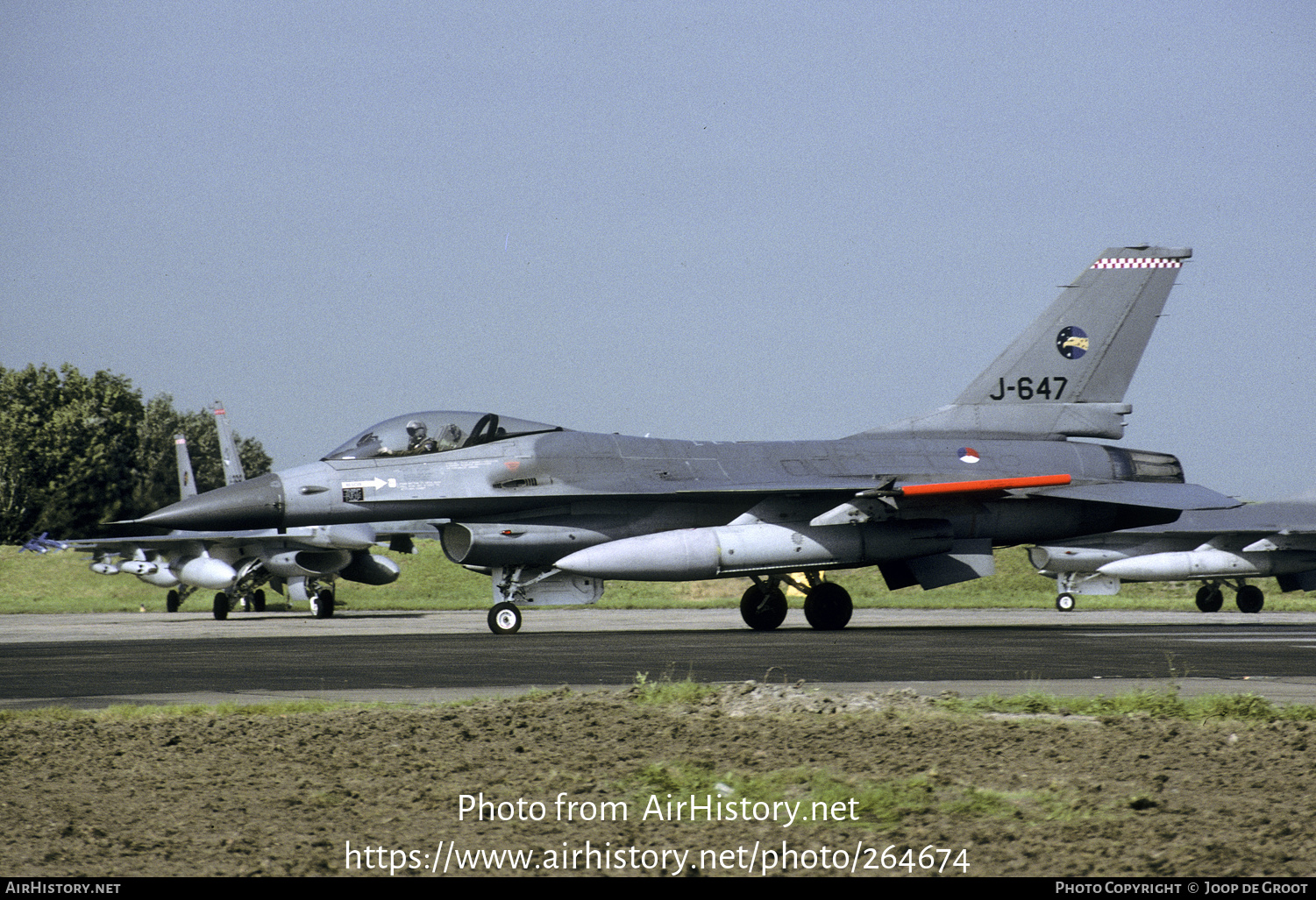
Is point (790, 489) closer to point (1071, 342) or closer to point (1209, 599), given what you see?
point (1071, 342)

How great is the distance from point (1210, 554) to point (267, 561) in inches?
900

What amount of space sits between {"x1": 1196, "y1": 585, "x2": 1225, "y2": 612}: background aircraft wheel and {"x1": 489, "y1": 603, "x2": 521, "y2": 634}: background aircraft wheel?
776 inches

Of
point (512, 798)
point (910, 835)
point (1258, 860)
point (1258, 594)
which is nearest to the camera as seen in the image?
point (1258, 860)

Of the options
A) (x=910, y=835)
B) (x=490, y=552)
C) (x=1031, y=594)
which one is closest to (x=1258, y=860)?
(x=910, y=835)

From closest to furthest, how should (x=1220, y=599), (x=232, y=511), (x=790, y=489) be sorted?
(x=232, y=511), (x=790, y=489), (x=1220, y=599)

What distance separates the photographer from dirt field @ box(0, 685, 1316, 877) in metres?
4.13

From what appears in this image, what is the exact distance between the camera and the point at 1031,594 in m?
44.4

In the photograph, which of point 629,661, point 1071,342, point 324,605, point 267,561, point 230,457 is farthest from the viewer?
point 230,457

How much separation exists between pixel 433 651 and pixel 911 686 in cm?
647

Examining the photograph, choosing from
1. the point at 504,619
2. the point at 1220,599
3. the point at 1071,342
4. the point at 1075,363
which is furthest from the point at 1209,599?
the point at 504,619

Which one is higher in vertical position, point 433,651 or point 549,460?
point 549,460

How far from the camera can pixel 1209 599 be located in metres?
31.6

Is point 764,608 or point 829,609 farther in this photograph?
point 764,608

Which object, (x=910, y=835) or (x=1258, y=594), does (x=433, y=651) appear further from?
(x=1258, y=594)
